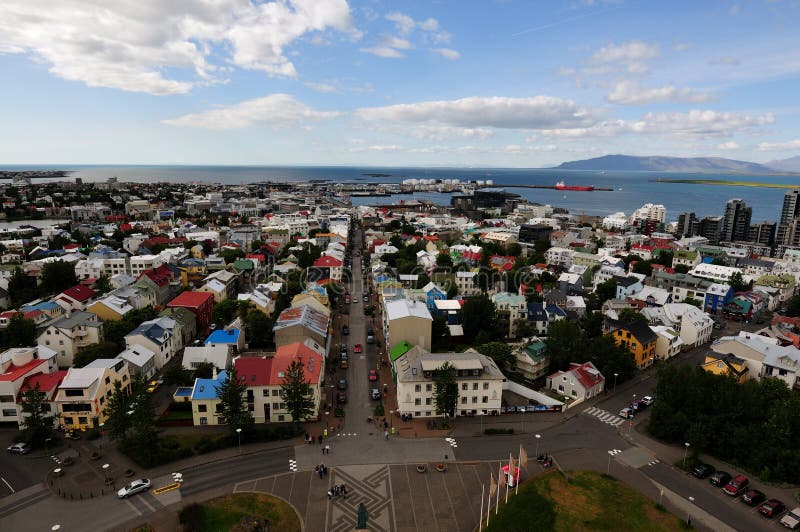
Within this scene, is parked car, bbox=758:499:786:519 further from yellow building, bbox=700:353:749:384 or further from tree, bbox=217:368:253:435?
tree, bbox=217:368:253:435

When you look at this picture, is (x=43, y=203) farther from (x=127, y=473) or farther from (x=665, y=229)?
(x=665, y=229)

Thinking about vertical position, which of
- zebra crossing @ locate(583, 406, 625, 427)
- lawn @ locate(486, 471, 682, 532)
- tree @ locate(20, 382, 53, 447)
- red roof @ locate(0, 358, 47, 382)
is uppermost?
red roof @ locate(0, 358, 47, 382)

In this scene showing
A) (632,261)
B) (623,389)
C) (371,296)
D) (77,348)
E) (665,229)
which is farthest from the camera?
(665,229)

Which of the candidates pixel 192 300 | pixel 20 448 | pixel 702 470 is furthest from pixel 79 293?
pixel 702 470

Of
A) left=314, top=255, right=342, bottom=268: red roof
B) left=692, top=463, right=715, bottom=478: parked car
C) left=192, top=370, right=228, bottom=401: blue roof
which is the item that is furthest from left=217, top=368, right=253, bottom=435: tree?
left=314, top=255, right=342, bottom=268: red roof

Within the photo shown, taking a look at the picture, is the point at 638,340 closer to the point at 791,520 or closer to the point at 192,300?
the point at 791,520

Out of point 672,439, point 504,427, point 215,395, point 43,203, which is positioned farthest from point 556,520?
point 43,203
